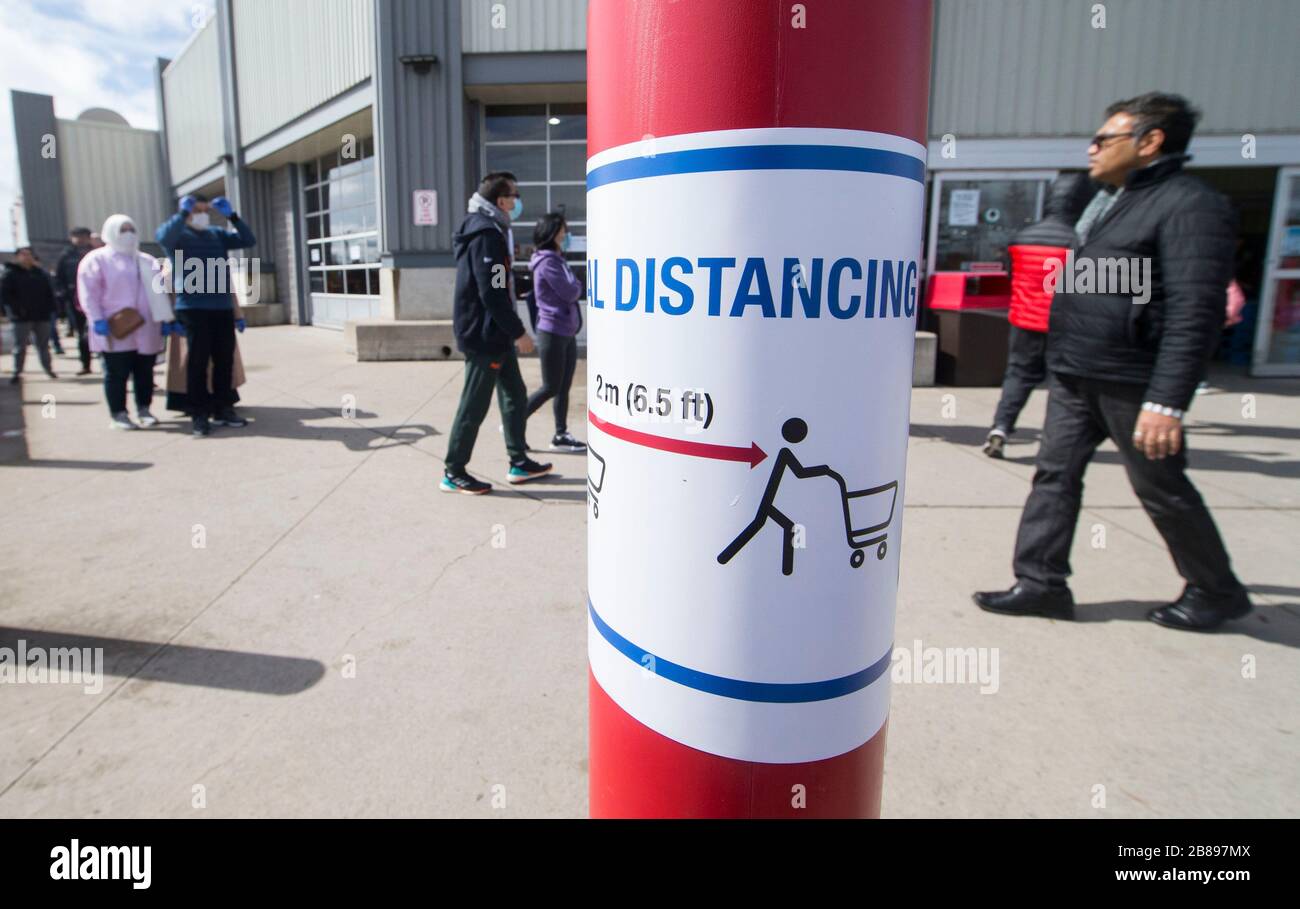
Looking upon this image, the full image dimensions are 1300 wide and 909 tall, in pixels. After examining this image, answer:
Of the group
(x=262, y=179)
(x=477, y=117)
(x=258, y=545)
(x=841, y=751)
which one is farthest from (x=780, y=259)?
(x=262, y=179)

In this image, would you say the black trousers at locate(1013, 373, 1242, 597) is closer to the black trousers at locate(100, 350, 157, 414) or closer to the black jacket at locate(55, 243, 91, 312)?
the black trousers at locate(100, 350, 157, 414)

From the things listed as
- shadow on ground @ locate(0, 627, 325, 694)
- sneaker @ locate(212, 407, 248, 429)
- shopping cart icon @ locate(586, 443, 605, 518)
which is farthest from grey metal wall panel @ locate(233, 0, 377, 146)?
shopping cart icon @ locate(586, 443, 605, 518)

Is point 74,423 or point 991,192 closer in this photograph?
point 74,423

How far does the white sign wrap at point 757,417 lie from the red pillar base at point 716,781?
3cm

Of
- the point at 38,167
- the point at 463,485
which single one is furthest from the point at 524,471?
the point at 38,167

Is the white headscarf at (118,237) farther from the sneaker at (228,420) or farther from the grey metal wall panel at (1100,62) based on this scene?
the grey metal wall panel at (1100,62)

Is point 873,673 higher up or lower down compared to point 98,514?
higher up

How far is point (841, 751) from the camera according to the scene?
4.48 feet

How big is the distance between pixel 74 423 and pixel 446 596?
5914mm

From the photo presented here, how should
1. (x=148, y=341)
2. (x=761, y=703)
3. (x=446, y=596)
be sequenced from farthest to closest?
1. (x=148, y=341)
2. (x=446, y=596)
3. (x=761, y=703)

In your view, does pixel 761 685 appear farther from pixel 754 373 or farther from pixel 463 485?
pixel 463 485

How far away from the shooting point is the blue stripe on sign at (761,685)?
129 cm

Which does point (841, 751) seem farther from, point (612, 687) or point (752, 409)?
point (752, 409)

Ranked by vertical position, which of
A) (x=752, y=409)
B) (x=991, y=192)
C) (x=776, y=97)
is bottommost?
(x=752, y=409)
